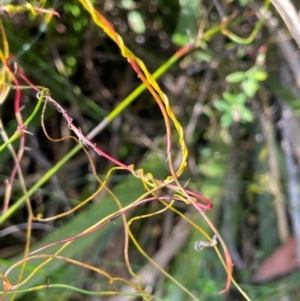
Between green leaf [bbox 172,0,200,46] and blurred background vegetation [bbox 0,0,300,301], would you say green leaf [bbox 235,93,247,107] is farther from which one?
green leaf [bbox 172,0,200,46]

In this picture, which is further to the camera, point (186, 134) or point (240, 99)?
point (186, 134)

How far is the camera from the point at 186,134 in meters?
0.89

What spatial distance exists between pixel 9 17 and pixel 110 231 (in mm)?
383

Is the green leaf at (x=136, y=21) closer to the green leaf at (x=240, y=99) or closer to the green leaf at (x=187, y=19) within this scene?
the green leaf at (x=187, y=19)

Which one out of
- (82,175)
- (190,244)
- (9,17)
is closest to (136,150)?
(82,175)

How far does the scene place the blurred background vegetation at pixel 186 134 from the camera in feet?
2.56

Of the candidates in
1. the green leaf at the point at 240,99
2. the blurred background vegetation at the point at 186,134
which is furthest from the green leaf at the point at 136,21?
the green leaf at the point at 240,99

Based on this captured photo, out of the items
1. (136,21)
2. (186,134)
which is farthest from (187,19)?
(186,134)

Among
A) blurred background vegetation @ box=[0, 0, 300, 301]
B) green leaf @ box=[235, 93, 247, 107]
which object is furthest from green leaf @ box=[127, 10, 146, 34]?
green leaf @ box=[235, 93, 247, 107]

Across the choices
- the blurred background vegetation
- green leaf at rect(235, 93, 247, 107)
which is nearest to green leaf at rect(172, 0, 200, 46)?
the blurred background vegetation

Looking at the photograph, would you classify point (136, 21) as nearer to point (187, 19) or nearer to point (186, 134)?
point (187, 19)

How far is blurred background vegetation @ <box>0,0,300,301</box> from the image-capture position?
0.78m

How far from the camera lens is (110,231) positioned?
83cm

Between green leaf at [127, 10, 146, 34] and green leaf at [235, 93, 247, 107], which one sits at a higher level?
green leaf at [127, 10, 146, 34]
